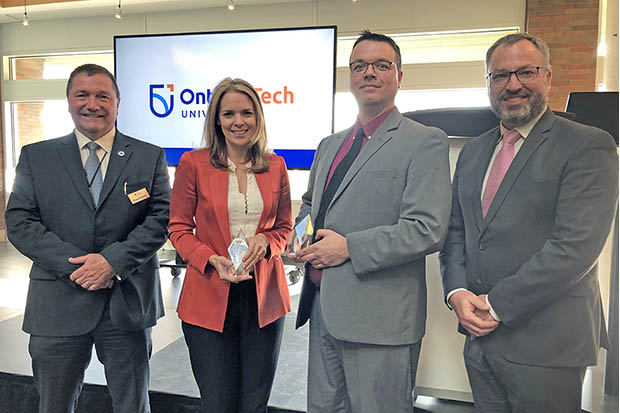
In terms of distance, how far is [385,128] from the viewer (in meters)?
1.46

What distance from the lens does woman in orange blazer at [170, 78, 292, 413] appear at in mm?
1617

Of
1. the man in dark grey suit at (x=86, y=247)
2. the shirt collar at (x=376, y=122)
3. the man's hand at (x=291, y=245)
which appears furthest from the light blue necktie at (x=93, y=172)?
the shirt collar at (x=376, y=122)

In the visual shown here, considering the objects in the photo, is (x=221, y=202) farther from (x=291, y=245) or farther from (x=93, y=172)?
(x=93, y=172)

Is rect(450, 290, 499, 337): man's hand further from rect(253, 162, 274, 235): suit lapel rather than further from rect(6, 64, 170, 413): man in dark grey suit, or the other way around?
rect(6, 64, 170, 413): man in dark grey suit

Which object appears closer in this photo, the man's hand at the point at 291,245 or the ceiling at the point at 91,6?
the man's hand at the point at 291,245

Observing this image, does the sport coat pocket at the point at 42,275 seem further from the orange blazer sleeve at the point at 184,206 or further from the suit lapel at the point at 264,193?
the suit lapel at the point at 264,193

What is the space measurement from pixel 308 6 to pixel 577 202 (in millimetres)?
6408

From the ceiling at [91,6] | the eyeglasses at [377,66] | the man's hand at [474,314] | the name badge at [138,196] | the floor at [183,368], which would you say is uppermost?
the ceiling at [91,6]

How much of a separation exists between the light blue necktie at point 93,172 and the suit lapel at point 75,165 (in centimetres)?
3

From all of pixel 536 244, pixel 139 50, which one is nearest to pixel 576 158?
pixel 536 244

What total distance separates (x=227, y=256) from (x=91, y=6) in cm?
718

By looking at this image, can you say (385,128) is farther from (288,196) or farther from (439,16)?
(439,16)

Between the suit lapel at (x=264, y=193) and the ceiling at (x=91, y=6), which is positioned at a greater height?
the ceiling at (x=91, y=6)

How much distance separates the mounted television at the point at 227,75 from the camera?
15.8 ft
